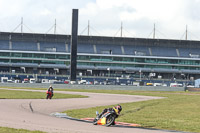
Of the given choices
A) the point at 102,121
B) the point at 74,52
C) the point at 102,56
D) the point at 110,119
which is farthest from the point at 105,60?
the point at 102,121

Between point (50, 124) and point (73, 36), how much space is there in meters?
77.5

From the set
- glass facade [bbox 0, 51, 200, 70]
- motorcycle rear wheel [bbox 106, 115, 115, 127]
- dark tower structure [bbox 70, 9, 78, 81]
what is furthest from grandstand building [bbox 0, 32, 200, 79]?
motorcycle rear wheel [bbox 106, 115, 115, 127]

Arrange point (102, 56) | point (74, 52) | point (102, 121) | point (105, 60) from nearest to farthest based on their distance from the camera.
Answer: point (102, 121), point (74, 52), point (102, 56), point (105, 60)

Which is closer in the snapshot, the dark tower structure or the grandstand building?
the dark tower structure

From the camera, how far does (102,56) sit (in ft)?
433

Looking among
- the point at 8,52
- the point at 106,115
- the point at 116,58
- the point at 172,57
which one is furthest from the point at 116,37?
the point at 106,115

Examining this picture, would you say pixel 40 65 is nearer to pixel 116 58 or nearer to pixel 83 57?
pixel 83 57

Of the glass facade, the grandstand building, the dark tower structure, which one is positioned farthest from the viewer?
the grandstand building

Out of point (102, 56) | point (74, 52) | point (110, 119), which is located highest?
point (102, 56)

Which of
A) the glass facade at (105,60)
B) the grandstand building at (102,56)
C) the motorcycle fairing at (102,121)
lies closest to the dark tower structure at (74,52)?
the grandstand building at (102,56)

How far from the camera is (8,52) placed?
129000 mm

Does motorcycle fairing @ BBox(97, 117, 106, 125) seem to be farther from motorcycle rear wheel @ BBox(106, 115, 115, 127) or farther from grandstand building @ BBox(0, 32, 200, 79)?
grandstand building @ BBox(0, 32, 200, 79)

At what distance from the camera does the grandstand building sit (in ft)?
427

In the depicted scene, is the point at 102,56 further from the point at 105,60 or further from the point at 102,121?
the point at 102,121
